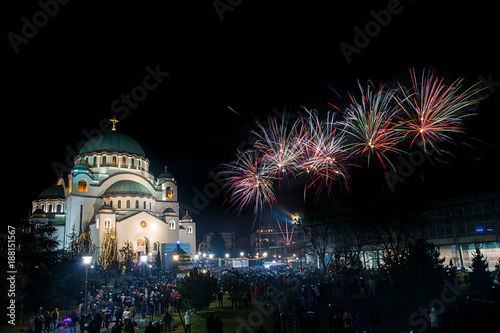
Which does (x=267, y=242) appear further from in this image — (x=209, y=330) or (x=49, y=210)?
(x=209, y=330)

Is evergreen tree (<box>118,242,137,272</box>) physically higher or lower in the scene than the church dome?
lower

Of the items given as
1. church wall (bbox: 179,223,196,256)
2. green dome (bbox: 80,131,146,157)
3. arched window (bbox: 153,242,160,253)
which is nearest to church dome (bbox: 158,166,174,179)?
green dome (bbox: 80,131,146,157)

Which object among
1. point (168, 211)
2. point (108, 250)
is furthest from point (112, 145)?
point (108, 250)

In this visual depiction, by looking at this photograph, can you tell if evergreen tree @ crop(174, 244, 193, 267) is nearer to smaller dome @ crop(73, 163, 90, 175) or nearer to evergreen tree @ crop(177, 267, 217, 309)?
evergreen tree @ crop(177, 267, 217, 309)

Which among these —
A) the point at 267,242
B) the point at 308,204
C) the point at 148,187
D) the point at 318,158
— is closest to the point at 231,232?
the point at 267,242

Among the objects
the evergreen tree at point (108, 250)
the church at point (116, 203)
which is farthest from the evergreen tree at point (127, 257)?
the church at point (116, 203)

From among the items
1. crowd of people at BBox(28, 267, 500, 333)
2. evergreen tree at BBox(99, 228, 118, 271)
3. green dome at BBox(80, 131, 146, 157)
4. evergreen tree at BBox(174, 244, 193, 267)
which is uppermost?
green dome at BBox(80, 131, 146, 157)

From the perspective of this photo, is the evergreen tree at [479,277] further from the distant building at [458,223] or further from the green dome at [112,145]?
the green dome at [112,145]
